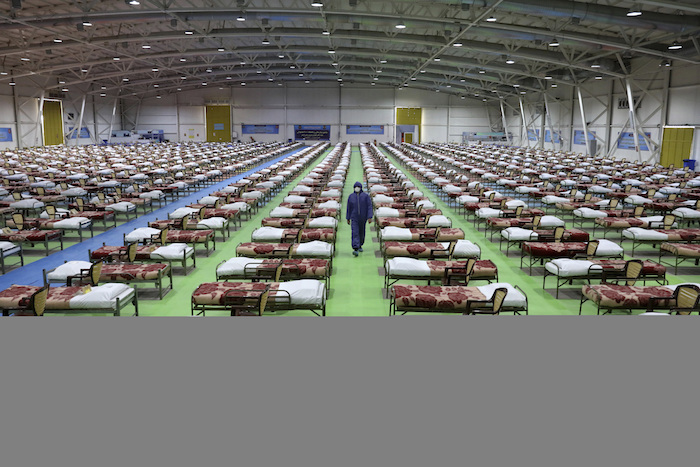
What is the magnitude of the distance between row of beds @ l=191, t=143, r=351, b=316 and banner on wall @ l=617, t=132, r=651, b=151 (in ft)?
105

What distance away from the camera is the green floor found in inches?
383

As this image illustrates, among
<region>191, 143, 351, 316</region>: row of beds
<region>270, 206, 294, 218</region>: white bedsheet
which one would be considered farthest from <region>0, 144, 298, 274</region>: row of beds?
<region>191, 143, 351, 316</region>: row of beds

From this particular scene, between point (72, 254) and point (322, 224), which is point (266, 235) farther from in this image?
point (72, 254)

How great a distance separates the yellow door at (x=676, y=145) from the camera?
3334 cm

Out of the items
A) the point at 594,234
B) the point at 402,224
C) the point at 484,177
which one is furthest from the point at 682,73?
the point at 402,224

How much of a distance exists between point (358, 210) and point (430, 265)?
3501 mm

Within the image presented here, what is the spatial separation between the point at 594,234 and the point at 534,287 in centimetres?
657

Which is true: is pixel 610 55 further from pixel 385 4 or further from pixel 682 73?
pixel 385 4

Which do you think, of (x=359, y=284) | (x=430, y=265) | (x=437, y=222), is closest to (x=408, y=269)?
(x=430, y=265)

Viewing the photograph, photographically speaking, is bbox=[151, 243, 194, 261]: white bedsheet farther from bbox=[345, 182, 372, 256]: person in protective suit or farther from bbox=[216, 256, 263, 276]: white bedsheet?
bbox=[345, 182, 372, 256]: person in protective suit

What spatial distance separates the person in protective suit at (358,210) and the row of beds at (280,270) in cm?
73

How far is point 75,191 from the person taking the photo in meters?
21.8

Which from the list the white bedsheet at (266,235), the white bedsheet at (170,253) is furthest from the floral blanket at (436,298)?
the white bedsheet at (170,253)

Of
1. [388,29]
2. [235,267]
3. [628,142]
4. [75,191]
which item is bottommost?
[235,267]
